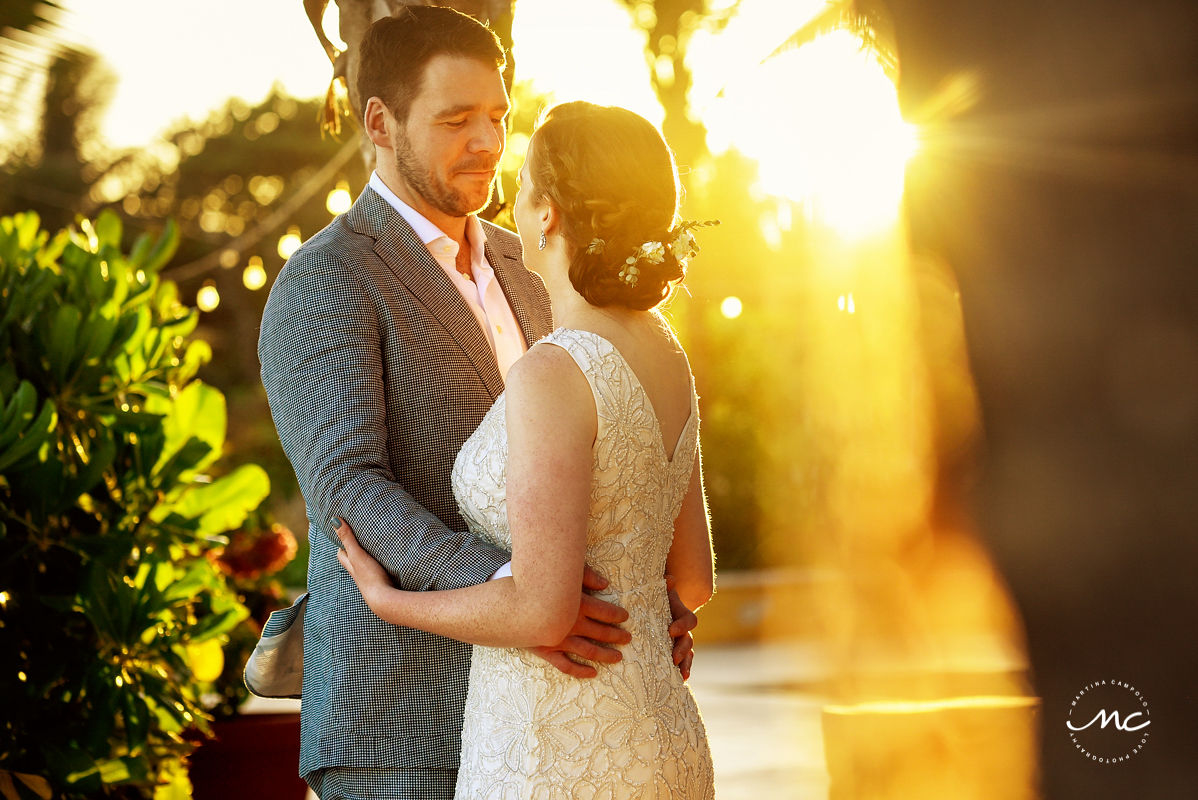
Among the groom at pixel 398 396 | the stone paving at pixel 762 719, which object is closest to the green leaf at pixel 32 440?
the groom at pixel 398 396

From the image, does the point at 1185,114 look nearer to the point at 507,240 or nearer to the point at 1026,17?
the point at 1026,17

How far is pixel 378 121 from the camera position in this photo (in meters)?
2.84

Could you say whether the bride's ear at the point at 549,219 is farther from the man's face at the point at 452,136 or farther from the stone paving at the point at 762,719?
the stone paving at the point at 762,719

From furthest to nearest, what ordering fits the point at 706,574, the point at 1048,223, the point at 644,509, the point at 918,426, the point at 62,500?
1. the point at 918,426
2. the point at 62,500
3. the point at 1048,223
4. the point at 706,574
5. the point at 644,509

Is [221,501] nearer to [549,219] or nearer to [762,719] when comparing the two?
[549,219]

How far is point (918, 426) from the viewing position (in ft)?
36.2

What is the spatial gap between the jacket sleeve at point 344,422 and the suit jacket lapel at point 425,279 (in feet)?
0.45

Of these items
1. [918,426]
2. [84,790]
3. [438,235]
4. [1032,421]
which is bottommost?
[84,790]

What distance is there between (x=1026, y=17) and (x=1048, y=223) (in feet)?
1.54

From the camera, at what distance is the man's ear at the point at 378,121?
282 cm

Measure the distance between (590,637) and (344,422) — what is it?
60 cm

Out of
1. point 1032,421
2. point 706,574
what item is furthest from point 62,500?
point 1032,421

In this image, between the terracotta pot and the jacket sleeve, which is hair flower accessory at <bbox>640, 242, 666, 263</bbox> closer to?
the jacket sleeve

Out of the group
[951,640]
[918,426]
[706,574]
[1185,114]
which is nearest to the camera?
[706,574]
